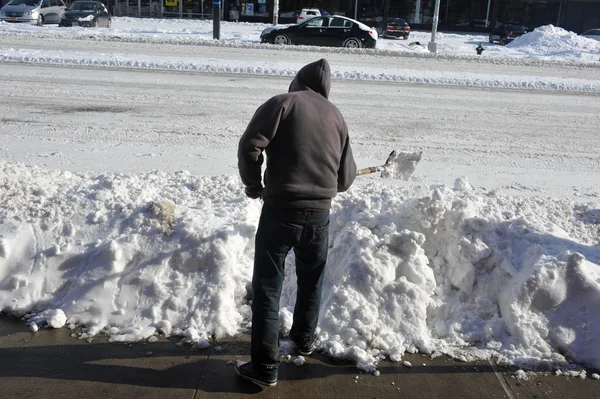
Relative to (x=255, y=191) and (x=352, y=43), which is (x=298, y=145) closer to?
(x=255, y=191)

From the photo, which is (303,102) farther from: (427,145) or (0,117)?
(0,117)

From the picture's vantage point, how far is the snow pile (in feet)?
91.5

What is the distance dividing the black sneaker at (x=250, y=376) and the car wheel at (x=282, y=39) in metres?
21.6

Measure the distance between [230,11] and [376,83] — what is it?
95.6ft

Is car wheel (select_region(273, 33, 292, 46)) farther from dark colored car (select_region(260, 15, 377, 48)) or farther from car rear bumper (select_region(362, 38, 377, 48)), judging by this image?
car rear bumper (select_region(362, 38, 377, 48))

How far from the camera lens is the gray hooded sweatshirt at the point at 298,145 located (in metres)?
3.20

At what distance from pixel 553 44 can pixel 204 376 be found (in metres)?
30.2

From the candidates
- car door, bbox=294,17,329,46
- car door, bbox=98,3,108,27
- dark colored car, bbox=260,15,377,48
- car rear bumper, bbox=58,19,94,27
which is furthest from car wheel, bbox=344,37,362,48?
car door, bbox=98,3,108,27

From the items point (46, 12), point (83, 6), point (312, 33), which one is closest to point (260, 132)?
point (312, 33)

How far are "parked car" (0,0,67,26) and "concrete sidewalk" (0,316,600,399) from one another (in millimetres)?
29427

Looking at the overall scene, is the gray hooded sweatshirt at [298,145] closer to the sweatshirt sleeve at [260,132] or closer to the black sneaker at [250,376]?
the sweatshirt sleeve at [260,132]

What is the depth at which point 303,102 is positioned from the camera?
325 cm

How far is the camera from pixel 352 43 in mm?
23906

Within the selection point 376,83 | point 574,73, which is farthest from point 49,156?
point 574,73
